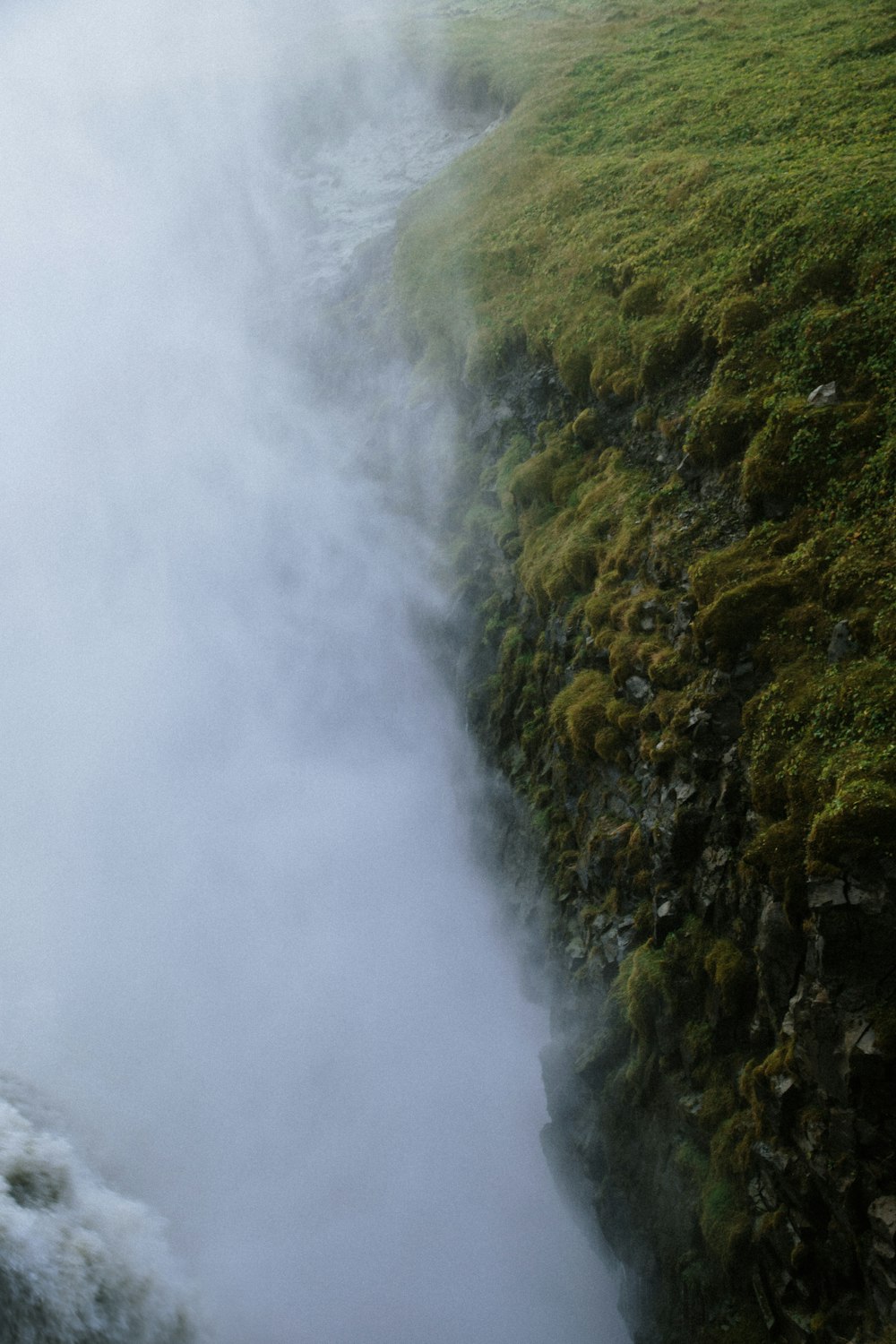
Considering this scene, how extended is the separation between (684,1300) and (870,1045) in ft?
17.1

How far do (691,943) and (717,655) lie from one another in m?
3.73

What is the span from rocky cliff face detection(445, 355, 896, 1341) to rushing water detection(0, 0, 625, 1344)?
4.96 meters

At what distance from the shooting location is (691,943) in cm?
1125

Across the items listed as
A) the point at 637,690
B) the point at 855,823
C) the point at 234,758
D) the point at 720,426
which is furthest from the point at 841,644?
the point at 234,758

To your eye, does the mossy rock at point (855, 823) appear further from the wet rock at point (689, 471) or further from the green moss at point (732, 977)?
the wet rock at point (689, 471)

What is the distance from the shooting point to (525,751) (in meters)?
17.1

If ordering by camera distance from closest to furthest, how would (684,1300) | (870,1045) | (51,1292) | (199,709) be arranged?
(870,1045) < (684,1300) < (51,1292) < (199,709)

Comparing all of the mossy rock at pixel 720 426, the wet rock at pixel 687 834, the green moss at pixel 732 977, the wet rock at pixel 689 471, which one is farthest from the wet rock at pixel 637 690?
the green moss at pixel 732 977

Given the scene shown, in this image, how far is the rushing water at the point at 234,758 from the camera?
16984 mm

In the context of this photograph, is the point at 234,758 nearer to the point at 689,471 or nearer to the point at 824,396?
the point at 689,471

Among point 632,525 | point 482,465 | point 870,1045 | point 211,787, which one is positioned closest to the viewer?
point 870,1045

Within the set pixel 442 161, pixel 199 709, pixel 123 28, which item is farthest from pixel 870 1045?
pixel 123 28

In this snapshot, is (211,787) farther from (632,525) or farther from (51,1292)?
(632,525)

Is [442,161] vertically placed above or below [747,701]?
above
